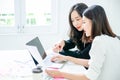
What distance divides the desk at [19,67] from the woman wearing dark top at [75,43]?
0.12m

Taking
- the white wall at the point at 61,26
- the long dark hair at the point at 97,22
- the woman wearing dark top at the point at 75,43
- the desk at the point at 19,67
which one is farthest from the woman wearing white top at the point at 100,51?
the white wall at the point at 61,26

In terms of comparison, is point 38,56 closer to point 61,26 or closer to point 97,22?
point 97,22

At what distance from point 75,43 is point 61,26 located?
3.59ft

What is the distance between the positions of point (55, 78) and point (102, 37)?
41 cm

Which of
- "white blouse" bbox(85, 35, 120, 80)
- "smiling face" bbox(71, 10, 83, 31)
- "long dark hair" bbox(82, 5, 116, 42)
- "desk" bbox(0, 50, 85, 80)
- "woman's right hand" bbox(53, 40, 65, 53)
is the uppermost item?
"long dark hair" bbox(82, 5, 116, 42)

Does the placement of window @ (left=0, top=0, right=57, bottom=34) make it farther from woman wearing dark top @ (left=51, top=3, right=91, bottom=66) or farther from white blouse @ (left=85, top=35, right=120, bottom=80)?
white blouse @ (left=85, top=35, right=120, bottom=80)

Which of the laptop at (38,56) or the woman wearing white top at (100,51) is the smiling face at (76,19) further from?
the woman wearing white top at (100,51)

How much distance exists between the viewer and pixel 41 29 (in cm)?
338

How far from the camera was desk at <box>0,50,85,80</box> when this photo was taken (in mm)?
1505

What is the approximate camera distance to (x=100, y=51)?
1.32 metres

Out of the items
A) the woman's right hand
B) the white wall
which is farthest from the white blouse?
the white wall

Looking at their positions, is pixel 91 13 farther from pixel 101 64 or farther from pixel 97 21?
pixel 101 64

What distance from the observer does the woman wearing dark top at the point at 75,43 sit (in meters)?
1.95

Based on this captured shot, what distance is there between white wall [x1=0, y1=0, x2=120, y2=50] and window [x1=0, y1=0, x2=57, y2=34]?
0.27 ft
